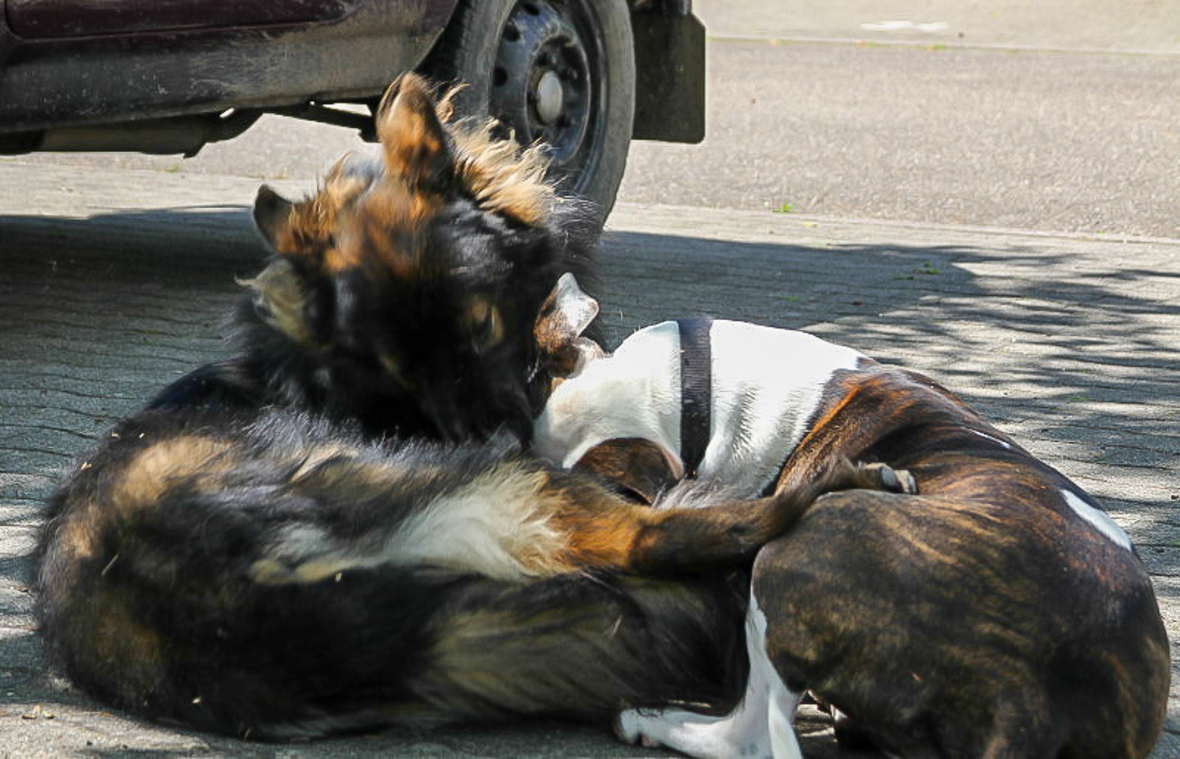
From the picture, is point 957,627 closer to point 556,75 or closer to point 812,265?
point 556,75

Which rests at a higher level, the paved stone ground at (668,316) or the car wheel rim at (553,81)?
the car wheel rim at (553,81)

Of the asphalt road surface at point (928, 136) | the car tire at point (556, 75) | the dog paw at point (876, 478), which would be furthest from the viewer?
the asphalt road surface at point (928, 136)

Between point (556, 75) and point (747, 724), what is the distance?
5081mm

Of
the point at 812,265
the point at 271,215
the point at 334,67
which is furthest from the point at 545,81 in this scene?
the point at 271,215

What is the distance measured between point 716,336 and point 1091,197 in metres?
7.23

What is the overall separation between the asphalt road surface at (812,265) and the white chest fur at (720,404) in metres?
0.60

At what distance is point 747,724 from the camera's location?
3.06 metres

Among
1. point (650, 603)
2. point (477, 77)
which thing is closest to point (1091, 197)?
point (477, 77)

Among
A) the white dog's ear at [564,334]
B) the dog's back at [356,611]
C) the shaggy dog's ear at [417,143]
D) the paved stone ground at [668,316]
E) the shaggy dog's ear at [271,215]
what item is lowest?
the paved stone ground at [668,316]

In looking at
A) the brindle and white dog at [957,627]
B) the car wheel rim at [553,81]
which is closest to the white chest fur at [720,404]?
the brindle and white dog at [957,627]

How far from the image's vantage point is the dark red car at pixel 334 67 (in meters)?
5.88

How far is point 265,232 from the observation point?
12.5 ft

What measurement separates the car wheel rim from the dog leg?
169 inches

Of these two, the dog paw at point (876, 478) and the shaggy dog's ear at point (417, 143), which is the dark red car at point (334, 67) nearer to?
the shaggy dog's ear at point (417, 143)
